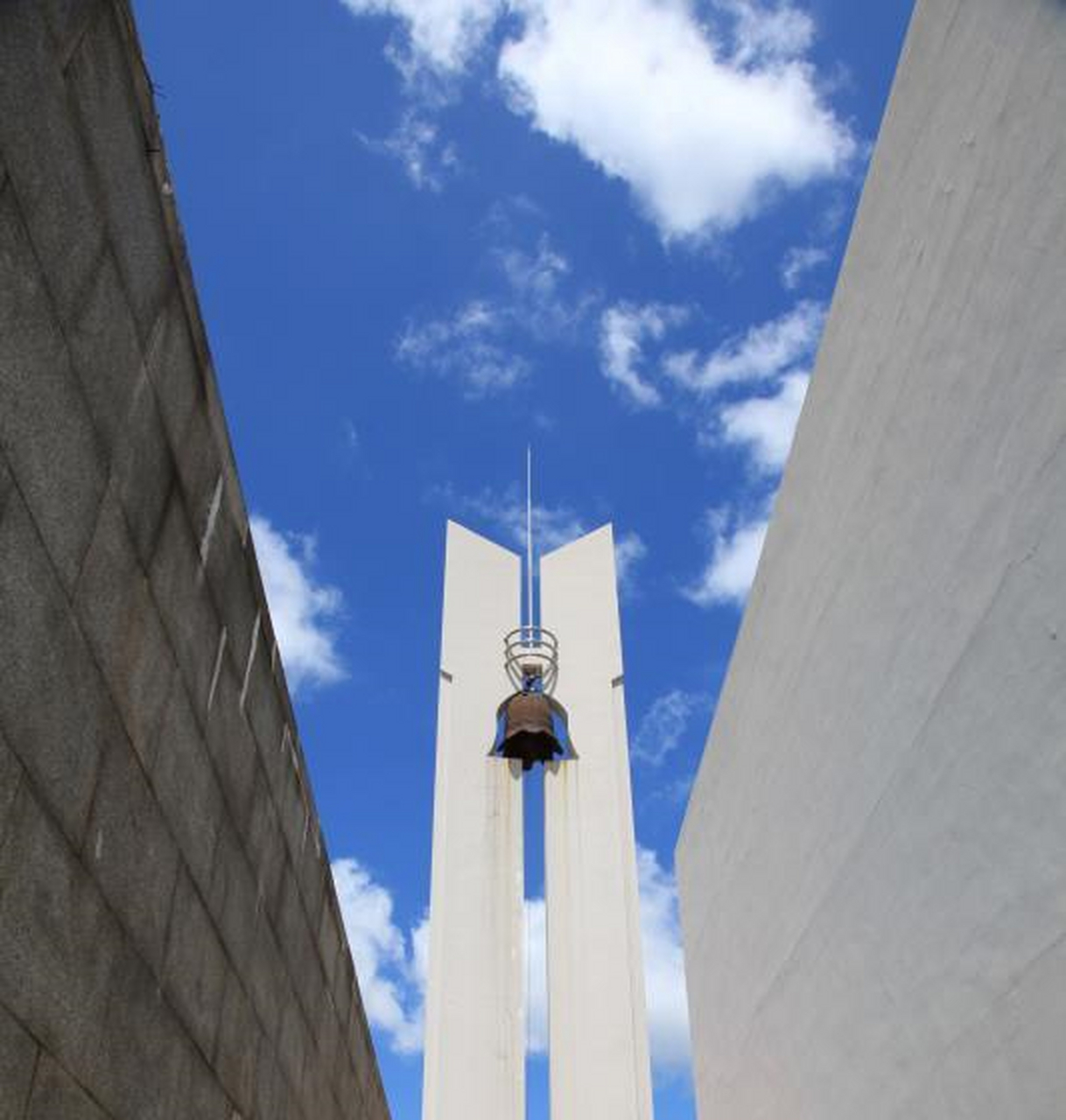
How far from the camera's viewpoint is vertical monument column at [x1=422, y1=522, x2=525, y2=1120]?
423 inches

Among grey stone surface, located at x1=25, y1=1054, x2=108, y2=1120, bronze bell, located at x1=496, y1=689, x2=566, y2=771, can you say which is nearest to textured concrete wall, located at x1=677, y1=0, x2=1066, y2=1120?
grey stone surface, located at x1=25, y1=1054, x2=108, y2=1120

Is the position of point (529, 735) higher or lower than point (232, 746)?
higher

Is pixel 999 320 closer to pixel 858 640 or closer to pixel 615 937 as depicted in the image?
pixel 858 640

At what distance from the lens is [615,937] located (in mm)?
11594

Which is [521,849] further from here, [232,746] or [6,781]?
[6,781]

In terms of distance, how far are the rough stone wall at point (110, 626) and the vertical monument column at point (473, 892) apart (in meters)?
8.25

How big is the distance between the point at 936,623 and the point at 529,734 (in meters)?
8.92

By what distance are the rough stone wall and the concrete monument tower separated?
835 centimetres

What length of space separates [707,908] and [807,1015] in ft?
10.9

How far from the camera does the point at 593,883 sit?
12000mm

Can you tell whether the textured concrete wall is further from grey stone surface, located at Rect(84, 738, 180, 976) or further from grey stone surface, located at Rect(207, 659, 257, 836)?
grey stone surface, located at Rect(84, 738, 180, 976)

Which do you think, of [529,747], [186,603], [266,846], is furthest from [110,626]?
[529,747]

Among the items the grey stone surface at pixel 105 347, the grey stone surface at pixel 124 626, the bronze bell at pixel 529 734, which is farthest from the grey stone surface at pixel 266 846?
the bronze bell at pixel 529 734

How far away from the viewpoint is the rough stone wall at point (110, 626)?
1.79 meters
